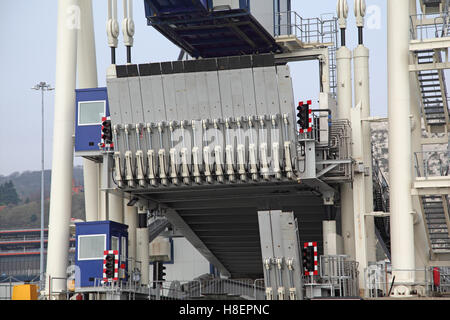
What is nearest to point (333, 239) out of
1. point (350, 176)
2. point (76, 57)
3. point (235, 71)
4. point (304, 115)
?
point (350, 176)

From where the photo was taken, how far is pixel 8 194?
570 feet

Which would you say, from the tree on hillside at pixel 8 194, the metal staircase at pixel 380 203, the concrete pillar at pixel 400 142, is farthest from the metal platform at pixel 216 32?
the tree on hillside at pixel 8 194

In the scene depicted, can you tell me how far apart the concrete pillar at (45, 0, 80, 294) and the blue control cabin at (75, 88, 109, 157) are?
1.75ft

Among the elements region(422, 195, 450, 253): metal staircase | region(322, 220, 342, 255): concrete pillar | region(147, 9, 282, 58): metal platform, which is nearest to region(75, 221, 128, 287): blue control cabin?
region(322, 220, 342, 255): concrete pillar

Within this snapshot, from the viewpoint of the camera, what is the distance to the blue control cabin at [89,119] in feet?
142

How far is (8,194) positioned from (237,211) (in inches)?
5254

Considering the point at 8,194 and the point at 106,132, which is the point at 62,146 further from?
the point at 8,194

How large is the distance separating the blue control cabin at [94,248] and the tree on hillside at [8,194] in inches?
5229

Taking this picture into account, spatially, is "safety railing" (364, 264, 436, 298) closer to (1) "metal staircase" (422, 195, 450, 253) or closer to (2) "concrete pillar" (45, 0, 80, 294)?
(1) "metal staircase" (422, 195, 450, 253)

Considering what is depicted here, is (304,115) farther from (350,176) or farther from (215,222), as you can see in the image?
(215,222)

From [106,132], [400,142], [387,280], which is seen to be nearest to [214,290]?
[106,132]

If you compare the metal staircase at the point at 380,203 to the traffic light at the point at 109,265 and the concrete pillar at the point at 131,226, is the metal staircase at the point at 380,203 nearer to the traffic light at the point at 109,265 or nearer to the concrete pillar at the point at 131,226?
the concrete pillar at the point at 131,226

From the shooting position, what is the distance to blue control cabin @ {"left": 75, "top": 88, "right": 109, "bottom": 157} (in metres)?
43.3

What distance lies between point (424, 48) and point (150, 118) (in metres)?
12.6
